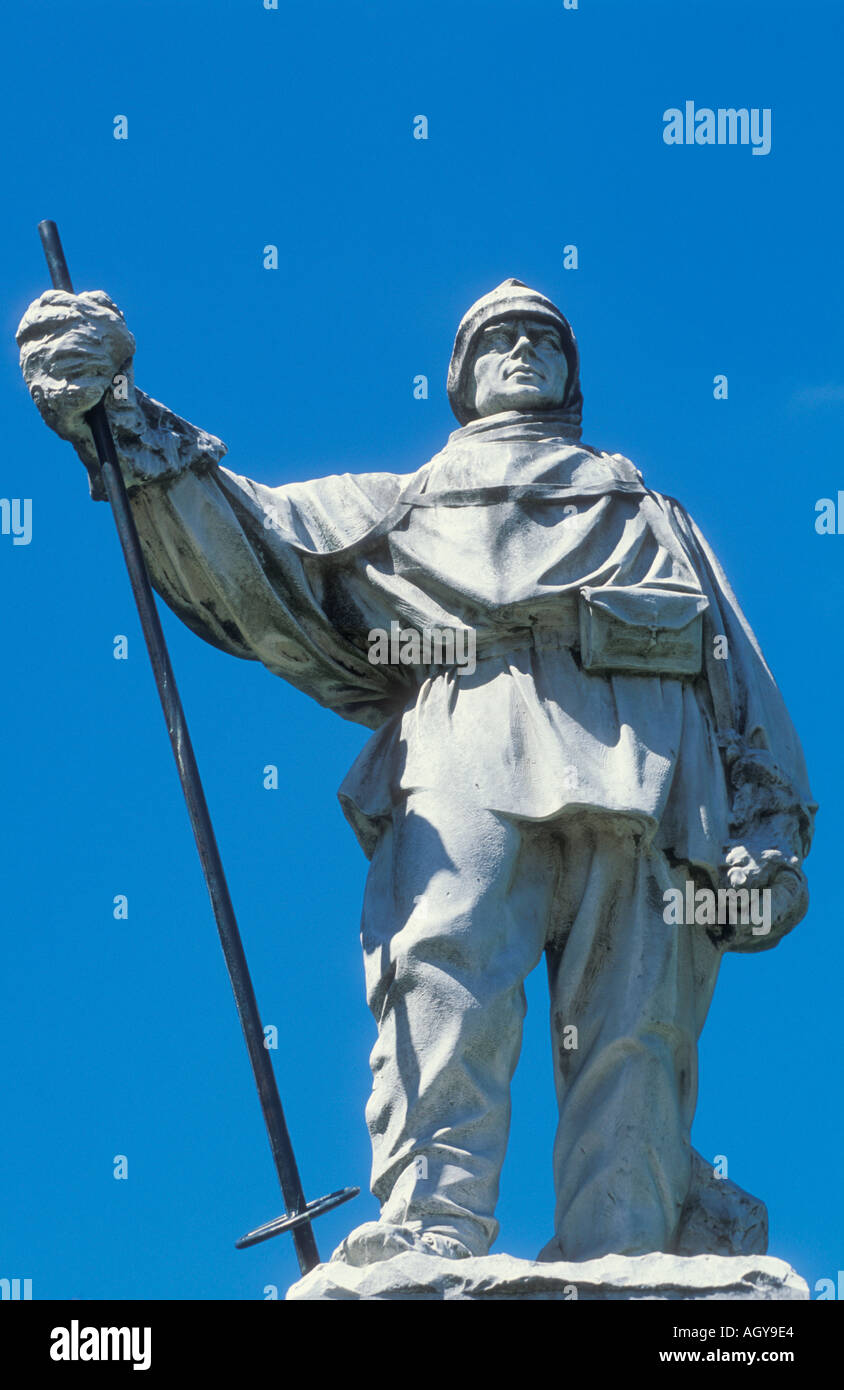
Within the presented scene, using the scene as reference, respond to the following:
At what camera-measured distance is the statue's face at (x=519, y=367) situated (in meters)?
12.8

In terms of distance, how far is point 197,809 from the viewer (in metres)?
11.4

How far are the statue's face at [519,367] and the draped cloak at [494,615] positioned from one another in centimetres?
9

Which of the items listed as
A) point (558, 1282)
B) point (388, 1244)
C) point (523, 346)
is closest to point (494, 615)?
point (523, 346)

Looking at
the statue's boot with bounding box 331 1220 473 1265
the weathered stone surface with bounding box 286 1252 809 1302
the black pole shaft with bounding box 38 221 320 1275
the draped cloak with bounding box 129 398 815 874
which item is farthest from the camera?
the draped cloak with bounding box 129 398 815 874

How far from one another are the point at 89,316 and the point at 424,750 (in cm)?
224

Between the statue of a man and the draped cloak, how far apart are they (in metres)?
0.01

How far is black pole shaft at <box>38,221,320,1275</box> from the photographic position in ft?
36.0

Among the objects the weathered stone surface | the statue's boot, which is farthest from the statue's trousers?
the weathered stone surface

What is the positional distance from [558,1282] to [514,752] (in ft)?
7.55

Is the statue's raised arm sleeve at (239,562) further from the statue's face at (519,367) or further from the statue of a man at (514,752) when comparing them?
the statue's face at (519,367)

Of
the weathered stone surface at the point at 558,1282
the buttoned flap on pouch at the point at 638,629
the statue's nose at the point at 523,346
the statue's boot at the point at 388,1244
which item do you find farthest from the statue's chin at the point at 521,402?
the weathered stone surface at the point at 558,1282

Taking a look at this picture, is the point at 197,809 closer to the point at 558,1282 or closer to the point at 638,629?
the point at 638,629

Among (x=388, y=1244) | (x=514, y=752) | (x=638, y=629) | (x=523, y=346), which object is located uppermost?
(x=523, y=346)

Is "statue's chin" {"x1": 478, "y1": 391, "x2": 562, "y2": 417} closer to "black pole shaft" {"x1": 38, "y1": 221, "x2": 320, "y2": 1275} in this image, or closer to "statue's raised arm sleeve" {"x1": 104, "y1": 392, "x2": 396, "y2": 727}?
"statue's raised arm sleeve" {"x1": 104, "y1": 392, "x2": 396, "y2": 727}
